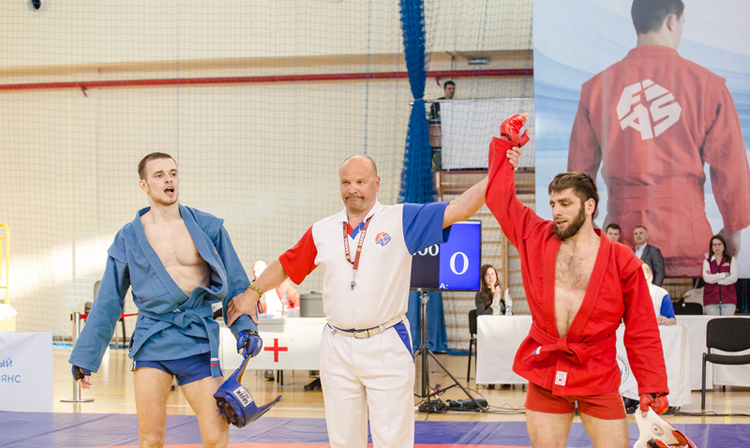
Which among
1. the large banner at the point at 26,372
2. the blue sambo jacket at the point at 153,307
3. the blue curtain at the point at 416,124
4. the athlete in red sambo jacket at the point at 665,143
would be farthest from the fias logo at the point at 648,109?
the large banner at the point at 26,372

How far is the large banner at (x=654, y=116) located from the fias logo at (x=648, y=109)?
0.04 feet

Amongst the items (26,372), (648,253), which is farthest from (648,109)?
(26,372)

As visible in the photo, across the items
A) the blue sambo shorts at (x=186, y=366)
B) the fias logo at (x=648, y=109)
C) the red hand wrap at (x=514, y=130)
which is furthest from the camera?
the fias logo at (x=648, y=109)

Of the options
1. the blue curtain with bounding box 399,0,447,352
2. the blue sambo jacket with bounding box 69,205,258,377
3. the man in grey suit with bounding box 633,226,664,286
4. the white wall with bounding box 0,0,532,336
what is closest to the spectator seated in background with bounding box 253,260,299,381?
the blue curtain with bounding box 399,0,447,352

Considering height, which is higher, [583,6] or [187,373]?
[583,6]

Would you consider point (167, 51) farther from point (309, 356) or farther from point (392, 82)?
point (309, 356)

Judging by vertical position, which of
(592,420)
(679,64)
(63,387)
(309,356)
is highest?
(679,64)

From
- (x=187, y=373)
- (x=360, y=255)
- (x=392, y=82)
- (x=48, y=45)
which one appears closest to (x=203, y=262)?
(x=187, y=373)

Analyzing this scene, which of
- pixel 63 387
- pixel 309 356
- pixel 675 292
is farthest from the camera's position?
pixel 675 292

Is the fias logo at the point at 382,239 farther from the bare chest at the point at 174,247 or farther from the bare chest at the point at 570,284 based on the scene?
the bare chest at the point at 174,247

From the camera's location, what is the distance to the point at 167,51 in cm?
1127

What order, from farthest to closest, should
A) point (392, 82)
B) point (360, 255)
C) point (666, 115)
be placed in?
1. point (392, 82)
2. point (666, 115)
3. point (360, 255)

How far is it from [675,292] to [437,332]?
12.1 ft

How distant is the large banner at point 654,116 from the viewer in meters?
7.61
